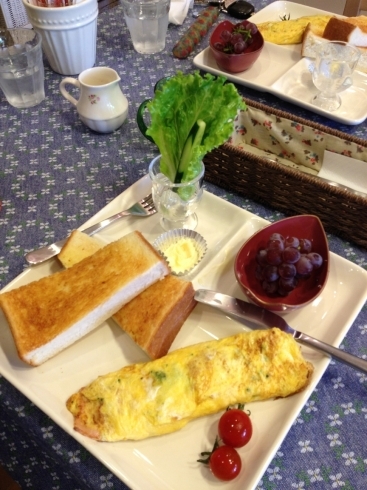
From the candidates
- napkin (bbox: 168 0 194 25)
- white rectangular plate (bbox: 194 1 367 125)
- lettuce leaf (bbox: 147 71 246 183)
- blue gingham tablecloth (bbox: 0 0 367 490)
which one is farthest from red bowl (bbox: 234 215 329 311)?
napkin (bbox: 168 0 194 25)

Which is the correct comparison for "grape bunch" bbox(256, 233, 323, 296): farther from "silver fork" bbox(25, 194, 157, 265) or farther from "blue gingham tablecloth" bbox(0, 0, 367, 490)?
"silver fork" bbox(25, 194, 157, 265)

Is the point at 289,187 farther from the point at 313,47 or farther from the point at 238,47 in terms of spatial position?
the point at 313,47

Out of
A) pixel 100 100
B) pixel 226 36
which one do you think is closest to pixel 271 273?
pixel 100 100

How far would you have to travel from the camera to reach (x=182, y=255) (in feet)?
Result: 3.43

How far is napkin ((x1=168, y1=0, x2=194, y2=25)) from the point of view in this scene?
1.86 meters

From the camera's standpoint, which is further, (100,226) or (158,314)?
(100,226)

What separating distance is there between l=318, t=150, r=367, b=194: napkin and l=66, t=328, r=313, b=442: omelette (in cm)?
57

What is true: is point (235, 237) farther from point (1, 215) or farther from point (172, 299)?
point (1, 215)

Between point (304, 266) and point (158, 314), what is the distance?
0.32 metres

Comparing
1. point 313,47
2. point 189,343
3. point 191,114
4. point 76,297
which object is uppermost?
point 191,114

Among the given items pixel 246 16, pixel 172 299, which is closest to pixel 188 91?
pixel 172 299

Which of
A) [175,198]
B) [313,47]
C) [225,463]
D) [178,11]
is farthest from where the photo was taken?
[178,11]

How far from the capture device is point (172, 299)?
0.91 meters

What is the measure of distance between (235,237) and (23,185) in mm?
651
